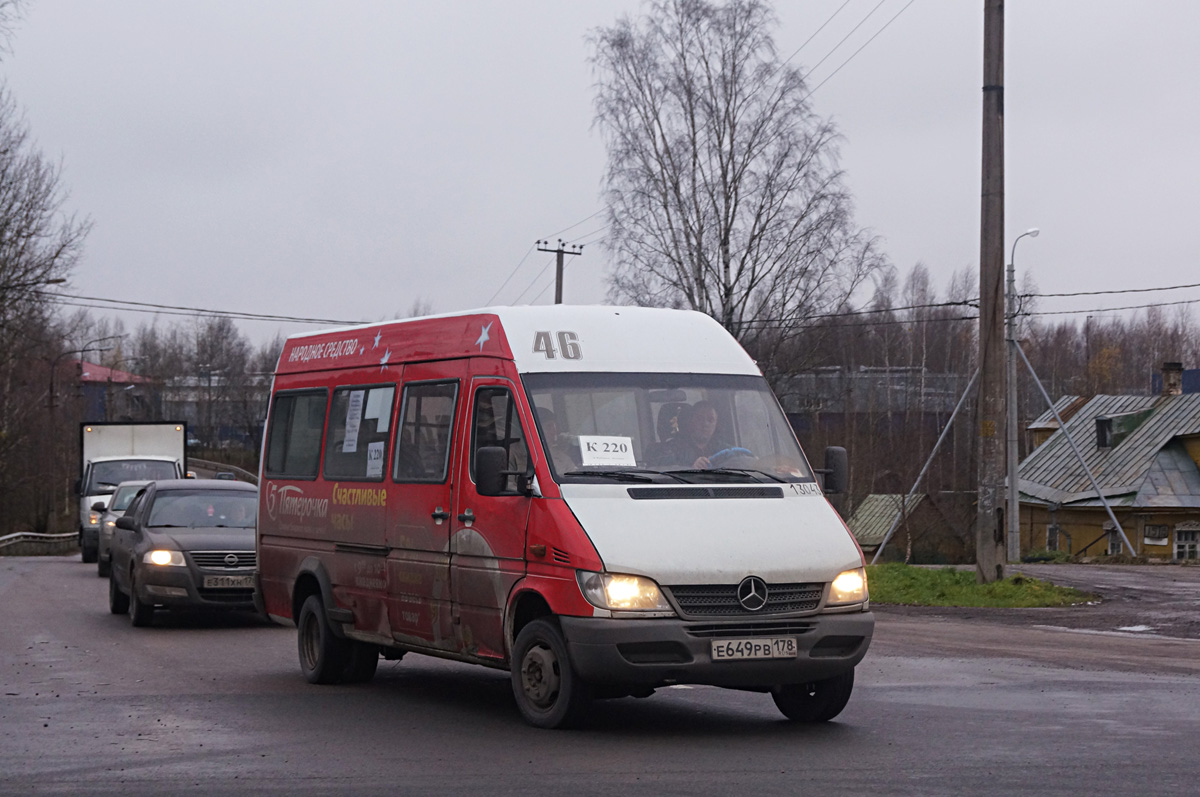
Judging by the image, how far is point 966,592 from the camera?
63.9 feet

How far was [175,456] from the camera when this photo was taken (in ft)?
111

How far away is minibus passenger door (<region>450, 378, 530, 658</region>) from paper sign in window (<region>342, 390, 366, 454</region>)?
171 cm

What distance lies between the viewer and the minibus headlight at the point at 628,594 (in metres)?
7.65

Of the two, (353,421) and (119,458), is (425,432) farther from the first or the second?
(119,458)

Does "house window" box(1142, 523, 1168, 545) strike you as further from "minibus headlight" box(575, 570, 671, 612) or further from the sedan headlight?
"minibus headlight" box(575, 570, 671, 612)

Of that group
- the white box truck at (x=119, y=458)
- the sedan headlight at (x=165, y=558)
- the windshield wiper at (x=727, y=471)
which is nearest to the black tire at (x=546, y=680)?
the windshield wiper at (x=727, y=471)

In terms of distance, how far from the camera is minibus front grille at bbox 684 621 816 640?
768 cm

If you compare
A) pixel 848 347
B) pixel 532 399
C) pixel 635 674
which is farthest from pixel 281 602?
pixel 848 347

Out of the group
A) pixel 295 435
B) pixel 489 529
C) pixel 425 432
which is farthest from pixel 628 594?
pixel 295 435

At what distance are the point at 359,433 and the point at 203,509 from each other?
6.91 m

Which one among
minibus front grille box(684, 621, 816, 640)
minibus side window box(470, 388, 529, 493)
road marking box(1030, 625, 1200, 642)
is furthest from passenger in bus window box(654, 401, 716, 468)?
road marking box(1030, 625, 1200, 642)

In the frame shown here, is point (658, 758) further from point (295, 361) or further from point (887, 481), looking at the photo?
point (887, 481)

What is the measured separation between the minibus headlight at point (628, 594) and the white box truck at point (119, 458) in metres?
26.3

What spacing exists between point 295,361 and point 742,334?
27.4m
